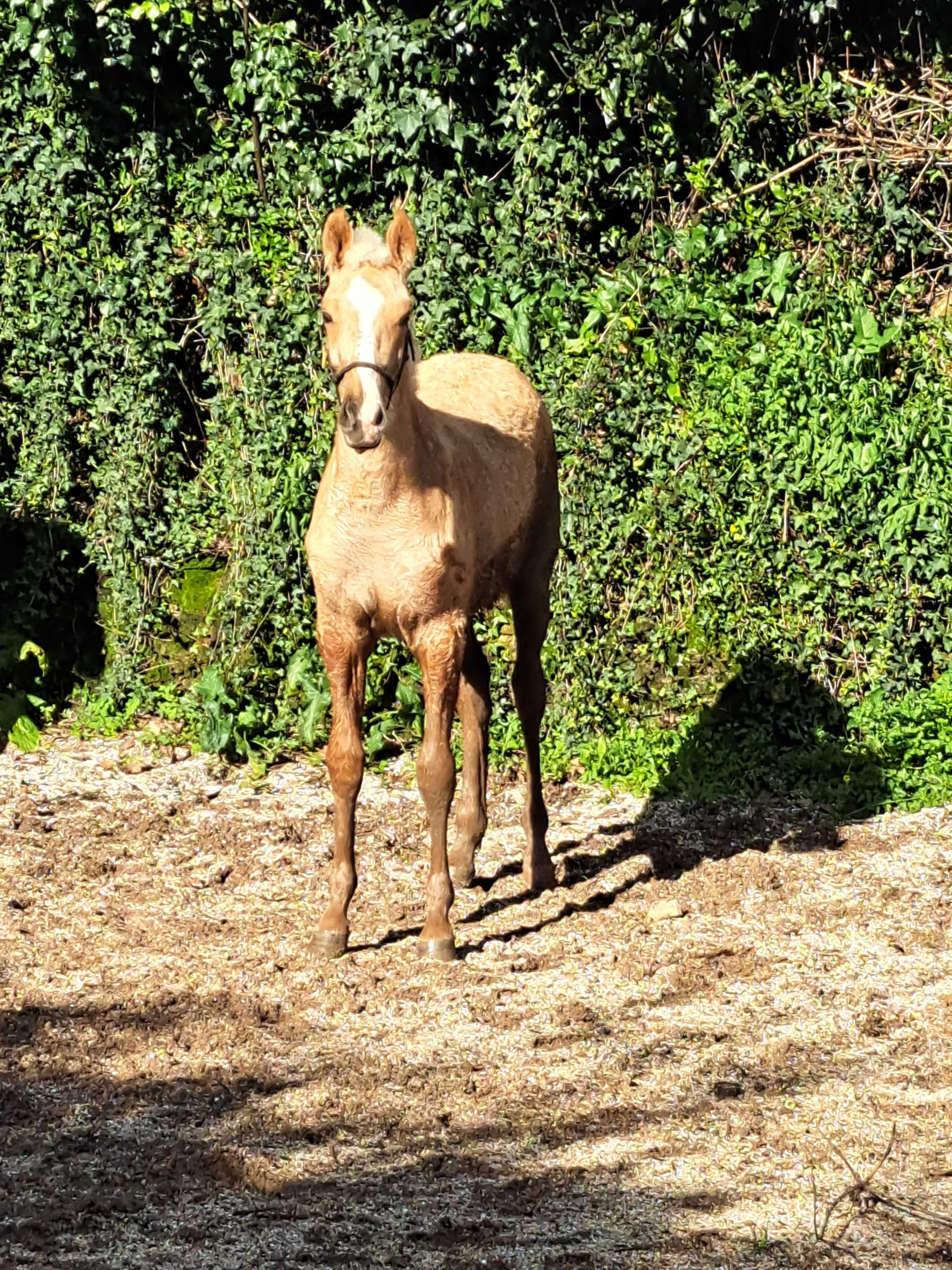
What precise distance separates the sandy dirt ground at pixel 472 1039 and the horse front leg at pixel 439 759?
0.57 feet

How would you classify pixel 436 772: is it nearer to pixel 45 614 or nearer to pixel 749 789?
pixel 749 789

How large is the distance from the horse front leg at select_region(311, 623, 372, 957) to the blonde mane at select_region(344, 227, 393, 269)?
1.40m

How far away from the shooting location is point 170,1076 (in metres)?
5.24

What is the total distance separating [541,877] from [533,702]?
0.80 meters

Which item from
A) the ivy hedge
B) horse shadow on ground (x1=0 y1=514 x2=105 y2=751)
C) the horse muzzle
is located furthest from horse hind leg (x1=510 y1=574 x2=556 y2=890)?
horse shadow on ground (x1=0 y1=514 x2=105 y2=751)

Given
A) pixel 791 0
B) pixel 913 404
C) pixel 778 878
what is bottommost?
pixel 778 878

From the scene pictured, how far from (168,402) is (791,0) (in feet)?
13.8

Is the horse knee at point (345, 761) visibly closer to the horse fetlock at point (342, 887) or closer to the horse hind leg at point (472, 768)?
the horse fetlock at point (342, 887)

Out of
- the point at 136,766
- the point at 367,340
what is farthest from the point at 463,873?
the point at 367,340

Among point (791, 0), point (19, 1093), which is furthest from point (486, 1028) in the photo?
point (791, 0)

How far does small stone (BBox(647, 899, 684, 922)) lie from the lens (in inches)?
A: 268

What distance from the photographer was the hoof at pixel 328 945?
20.6ft

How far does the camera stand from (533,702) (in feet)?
23.8

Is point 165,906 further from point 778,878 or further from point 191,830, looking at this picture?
point 778,878
